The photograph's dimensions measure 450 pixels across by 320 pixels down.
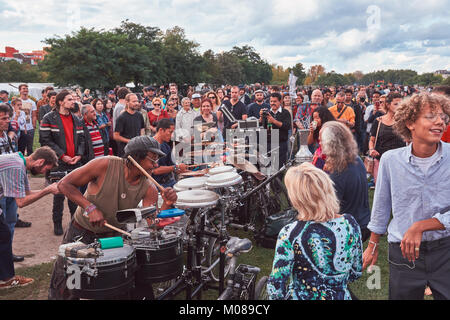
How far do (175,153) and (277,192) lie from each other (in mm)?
2073

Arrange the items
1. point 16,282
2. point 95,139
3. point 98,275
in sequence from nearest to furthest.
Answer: point 98,275 → point 16,282 → point 95,139

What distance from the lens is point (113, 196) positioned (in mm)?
3127

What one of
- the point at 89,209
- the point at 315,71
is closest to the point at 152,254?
the point at 89,209

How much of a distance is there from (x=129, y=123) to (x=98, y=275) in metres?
4.60

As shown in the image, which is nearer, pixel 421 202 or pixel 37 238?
pixel 421 202

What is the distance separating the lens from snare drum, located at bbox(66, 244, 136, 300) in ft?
7.97

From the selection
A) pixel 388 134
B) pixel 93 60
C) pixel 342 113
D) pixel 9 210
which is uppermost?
pixel 93 60

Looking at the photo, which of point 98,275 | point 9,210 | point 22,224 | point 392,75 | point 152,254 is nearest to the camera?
point 98,275

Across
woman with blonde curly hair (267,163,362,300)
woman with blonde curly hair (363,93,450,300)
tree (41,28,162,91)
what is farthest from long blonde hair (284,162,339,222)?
tree (41,28,162,91)

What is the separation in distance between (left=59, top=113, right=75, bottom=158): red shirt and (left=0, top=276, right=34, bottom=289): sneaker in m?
2.08

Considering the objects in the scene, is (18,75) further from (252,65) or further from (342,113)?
(342,113)

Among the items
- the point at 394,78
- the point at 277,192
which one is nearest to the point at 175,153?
the point at 277,192

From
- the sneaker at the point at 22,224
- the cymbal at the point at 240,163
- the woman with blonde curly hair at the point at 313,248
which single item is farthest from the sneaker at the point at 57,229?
the woman with blonde curly hair at the point at 313,248

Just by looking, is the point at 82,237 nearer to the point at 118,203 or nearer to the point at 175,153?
the point at 118,203
